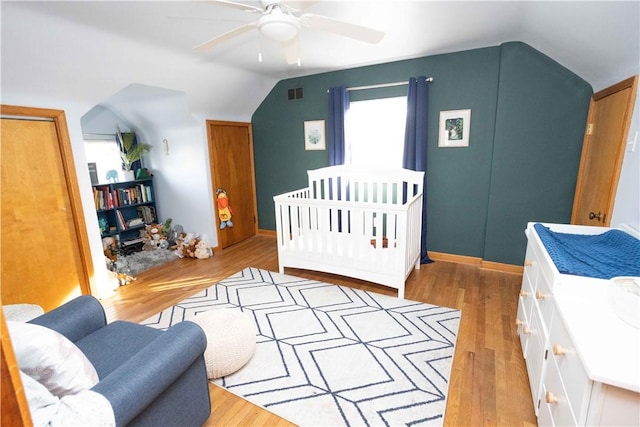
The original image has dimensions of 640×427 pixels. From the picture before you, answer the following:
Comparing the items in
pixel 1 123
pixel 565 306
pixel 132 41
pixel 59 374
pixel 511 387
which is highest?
pixel 132 41

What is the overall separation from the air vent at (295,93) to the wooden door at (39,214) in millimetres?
2562

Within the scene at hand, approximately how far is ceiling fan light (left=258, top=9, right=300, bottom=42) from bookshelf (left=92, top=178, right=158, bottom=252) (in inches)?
137

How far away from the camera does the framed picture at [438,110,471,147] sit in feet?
10.6

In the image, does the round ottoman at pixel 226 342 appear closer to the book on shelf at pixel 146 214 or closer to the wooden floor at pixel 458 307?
the wooden floor at pixel 458 307

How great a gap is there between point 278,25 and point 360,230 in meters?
1.82

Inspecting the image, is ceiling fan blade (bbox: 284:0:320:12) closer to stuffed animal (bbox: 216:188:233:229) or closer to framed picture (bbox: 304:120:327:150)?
framed picture (bbox: 304:120:327:150)

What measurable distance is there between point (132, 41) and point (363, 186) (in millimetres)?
2685

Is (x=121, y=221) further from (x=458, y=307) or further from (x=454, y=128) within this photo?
(x=454, y=128)

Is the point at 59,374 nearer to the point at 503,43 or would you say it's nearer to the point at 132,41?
the point at 132,41

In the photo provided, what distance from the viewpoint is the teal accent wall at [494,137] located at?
281 centimetres

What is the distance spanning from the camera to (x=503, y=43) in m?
2.90

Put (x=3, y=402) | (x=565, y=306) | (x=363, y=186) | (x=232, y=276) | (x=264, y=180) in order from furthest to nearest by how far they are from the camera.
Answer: (x=264, y=180), (x=363, y=186), (x=232, y=276), (x=565, y=306), (x=3, y=402)

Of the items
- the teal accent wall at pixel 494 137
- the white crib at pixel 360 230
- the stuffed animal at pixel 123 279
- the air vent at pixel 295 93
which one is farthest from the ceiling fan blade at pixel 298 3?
the stuffed animal at pixel 123 279

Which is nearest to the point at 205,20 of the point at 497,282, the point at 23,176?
the point at 23,176
